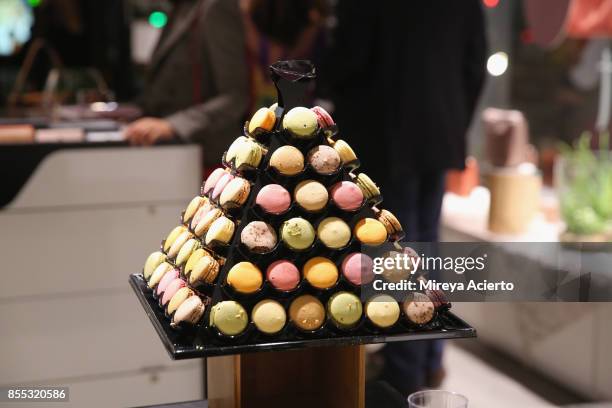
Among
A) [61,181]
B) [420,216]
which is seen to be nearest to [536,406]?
[420,216]

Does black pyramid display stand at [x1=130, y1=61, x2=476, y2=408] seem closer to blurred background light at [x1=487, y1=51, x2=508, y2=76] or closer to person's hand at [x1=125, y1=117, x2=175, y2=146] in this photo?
person's hand at [x1=125, y1=117, x2=175, y2=146]

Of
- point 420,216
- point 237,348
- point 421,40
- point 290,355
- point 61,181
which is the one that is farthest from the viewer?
point 420,216

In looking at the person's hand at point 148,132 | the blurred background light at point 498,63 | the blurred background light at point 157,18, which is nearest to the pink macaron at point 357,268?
the person's hand at point 148,132

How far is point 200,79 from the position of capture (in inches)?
120

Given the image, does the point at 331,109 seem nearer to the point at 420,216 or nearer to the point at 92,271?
the point at 420,216

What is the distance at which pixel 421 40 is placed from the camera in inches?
121

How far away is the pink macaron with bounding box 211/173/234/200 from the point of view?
1.35 metres

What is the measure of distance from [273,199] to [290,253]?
8 cm

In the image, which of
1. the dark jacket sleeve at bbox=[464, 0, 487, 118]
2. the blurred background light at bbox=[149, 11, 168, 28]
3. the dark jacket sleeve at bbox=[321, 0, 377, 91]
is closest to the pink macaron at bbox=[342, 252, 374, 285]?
the dark jacket sleeve at bbox=[321, 0, 377, 91]

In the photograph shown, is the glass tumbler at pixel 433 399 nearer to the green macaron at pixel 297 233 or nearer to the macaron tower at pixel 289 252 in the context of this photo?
the macaron tower at pixel 289 252

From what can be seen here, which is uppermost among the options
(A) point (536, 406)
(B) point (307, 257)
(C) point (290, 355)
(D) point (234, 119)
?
(D) point (234, 119)

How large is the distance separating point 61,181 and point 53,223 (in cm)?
14

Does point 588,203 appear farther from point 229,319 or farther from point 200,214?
point 229,319

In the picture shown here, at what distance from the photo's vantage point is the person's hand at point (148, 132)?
2896 mm
